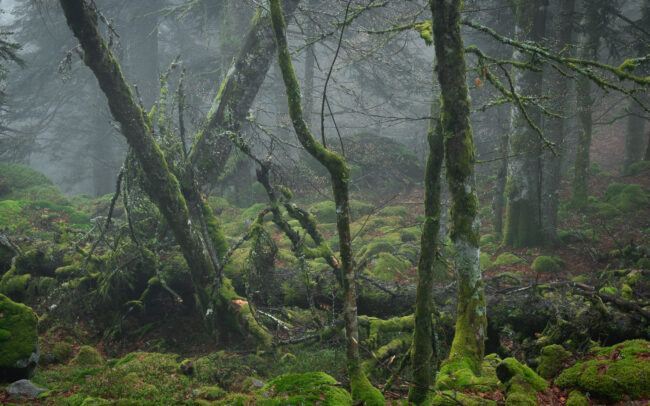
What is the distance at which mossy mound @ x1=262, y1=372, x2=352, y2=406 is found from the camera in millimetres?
3203

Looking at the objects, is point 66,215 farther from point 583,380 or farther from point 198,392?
point 583,380

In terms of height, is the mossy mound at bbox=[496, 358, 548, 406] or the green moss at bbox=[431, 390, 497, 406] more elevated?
the mossy mound at bbox=[496, 358, 548, 406]

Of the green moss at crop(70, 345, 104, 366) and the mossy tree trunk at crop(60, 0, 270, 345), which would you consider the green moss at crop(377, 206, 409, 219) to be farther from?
the green moss at crop(70, 345, 104, 366)

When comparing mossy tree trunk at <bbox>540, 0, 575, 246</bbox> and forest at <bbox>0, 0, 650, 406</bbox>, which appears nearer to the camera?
forest at <bbox>0, 0, 650, 406</bbox>

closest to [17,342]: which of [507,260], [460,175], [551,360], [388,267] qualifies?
[460,175]

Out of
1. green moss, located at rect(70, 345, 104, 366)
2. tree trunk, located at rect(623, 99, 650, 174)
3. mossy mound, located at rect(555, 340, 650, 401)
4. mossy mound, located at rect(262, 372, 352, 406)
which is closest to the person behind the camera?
mossy mound, located at rect(555, 340, 650, 401)

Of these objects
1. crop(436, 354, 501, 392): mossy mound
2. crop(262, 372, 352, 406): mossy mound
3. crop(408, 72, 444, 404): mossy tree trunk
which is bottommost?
crop(262, 372, 352, 406): mossy mound

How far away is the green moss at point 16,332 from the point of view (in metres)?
4.39

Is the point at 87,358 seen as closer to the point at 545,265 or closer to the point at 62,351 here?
the point at 62,351

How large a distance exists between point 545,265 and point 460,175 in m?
6.67

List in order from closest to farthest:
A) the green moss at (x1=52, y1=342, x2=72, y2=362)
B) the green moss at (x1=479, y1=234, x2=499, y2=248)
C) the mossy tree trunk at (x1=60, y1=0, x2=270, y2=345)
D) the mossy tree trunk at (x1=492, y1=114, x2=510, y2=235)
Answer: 1. the mossy tree trunk at (x1=60, y1=0, x2=270, y2=345)
2. the green moss at (x1=52, y1=342, x2=72, y2=362)
3. the green moss at (x1=479, y1=234, x2=499, y2=248)
4. the mossy tree trunk at (x1=492, y1=114, x2=510, y2=235)

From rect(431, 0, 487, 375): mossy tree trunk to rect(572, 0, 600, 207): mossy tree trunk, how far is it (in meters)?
8.92

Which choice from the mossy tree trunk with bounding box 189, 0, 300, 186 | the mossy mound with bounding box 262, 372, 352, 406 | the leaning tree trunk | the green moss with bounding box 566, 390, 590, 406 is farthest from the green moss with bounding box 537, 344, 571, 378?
the mossy tree trunk with bounding box 189, 0, 300, 186

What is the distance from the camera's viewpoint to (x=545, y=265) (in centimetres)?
875
